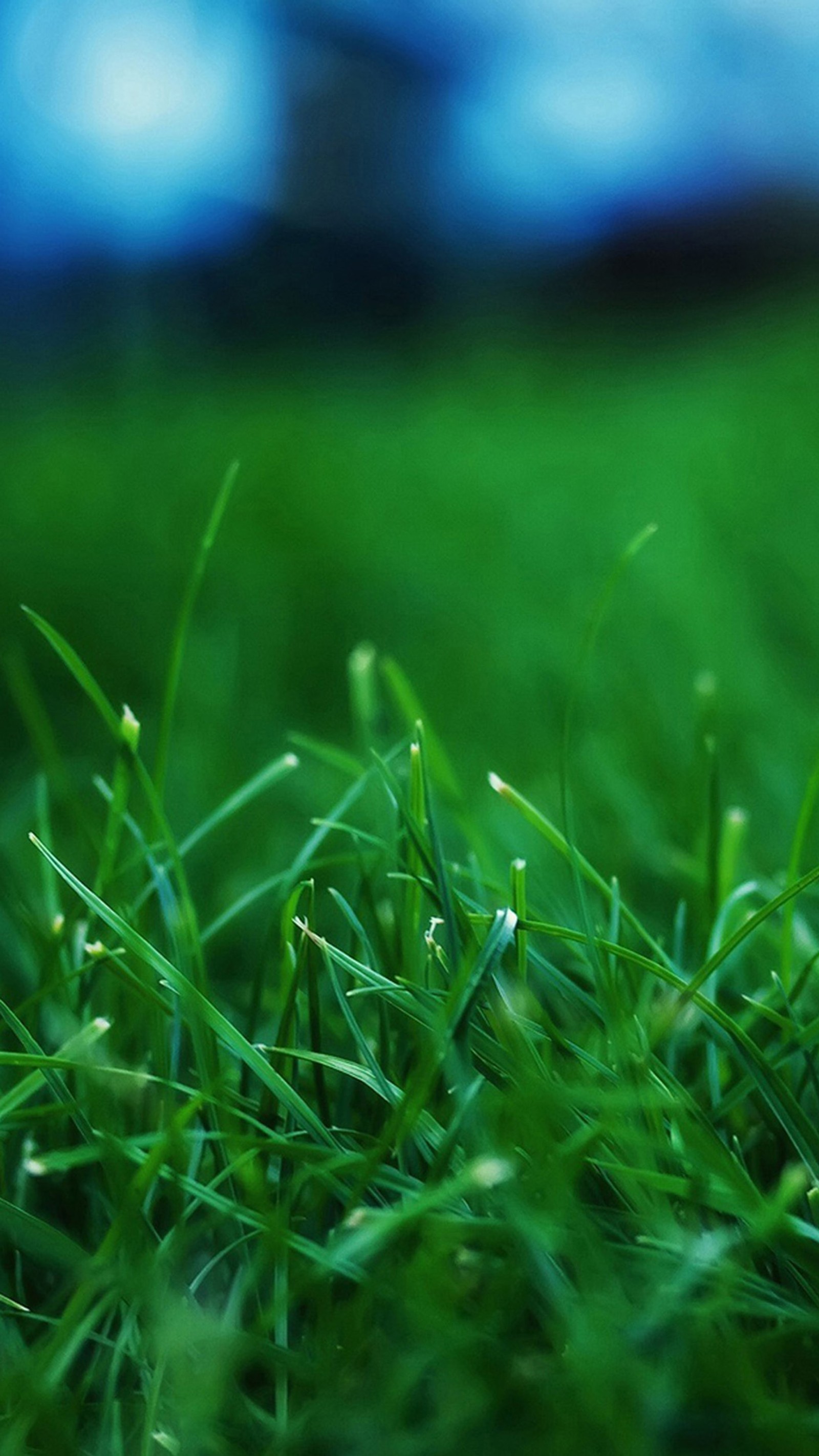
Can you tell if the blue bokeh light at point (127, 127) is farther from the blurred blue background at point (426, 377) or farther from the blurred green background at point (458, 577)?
the blurred green background at point (458, 577)

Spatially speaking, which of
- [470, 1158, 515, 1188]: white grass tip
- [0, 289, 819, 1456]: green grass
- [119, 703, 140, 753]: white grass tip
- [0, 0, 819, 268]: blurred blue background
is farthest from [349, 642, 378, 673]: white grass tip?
[0, 0, 819, 268]: blurred blue background

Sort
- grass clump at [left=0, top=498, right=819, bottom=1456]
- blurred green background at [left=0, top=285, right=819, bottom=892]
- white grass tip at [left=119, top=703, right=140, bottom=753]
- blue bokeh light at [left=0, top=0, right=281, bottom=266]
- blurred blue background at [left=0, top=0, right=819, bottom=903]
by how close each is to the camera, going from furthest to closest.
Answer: blue bokeh light at [left=0, top=0, right=281, bottom=266] → blurred blue background at [left=0, top=0, right=819, bottom=903] → blurred green background at [left=0, top=285, right=819, bottom=892] → white grass tip at [left=119, top=703, right=140, bottom=753] → grass clump at [left=0, top=498, right=819, bottom=1456]

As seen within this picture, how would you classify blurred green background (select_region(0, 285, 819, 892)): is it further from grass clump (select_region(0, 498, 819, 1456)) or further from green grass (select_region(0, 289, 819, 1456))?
grass clump (select_region(0, 498, 819, 1456))

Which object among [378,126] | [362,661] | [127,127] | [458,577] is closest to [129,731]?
[362,661]

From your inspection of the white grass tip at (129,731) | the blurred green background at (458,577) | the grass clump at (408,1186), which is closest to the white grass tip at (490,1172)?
the grass clump at (408,1186)

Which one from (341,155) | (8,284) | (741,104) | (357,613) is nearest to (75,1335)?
(357,613)

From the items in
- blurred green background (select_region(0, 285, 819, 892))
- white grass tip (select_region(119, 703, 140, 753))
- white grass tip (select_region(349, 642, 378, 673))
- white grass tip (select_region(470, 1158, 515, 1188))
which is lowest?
blurred green background (select_region(0, 285, 819, 892))

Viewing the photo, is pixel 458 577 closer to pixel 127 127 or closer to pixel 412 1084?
pixel 412 1084
